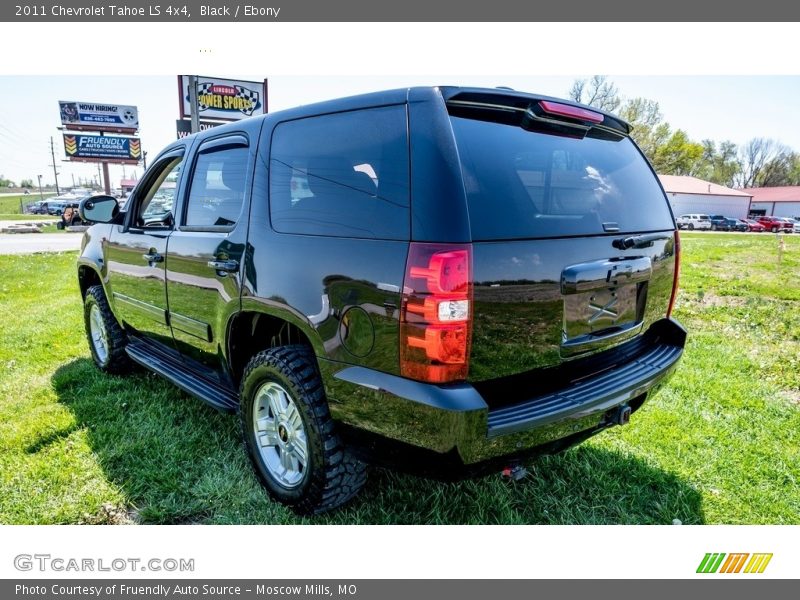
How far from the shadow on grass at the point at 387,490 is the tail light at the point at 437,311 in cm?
108

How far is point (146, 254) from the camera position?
11.5ft

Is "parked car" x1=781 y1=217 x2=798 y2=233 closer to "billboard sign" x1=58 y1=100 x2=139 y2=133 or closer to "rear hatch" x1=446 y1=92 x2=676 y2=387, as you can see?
"rear hatch" x1=446 y1=92 x2=676 y2=387

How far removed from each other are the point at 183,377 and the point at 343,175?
1.89 metres

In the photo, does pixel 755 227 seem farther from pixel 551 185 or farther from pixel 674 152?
pixel 551 185

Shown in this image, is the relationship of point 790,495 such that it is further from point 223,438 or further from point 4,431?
point 4,431

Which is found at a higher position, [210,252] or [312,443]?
[210,252]

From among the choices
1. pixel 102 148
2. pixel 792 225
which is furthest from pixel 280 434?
pixel 792 225

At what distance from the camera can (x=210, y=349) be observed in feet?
9.78

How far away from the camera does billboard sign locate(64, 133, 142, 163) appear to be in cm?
3741

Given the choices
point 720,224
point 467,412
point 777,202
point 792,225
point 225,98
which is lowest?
point 720,224

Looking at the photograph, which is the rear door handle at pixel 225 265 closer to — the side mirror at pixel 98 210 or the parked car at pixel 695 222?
the side mirror at pixel 98 210

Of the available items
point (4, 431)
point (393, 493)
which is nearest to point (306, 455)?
point (393, 493)

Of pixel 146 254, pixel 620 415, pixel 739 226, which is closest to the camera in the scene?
pixel 620 415

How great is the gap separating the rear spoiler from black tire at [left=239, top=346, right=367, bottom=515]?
1296 mm
